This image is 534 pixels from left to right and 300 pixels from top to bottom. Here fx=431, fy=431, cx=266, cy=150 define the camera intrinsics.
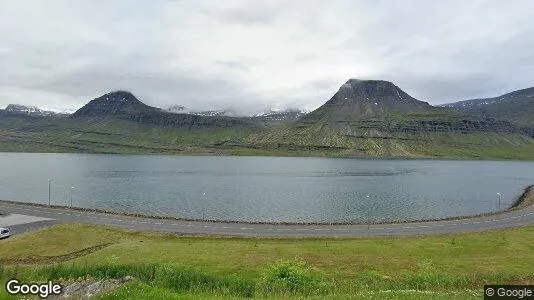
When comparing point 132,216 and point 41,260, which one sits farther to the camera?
point 132,216

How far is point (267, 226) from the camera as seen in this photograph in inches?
3701

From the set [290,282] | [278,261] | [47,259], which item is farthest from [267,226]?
[290,282]

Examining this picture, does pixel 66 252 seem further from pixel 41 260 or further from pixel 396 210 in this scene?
pixel 396 210

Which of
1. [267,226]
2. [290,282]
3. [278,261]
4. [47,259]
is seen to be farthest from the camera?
[267,226]

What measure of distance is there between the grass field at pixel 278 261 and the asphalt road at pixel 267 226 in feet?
21.4

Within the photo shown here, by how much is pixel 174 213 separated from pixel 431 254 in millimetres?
76290

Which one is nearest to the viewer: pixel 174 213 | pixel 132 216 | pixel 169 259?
pixel 169 259

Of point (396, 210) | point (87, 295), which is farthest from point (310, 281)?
point (396, 210)

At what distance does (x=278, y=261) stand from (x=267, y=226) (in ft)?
144

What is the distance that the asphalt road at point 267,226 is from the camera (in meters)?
85.8

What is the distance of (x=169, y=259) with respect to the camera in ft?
192

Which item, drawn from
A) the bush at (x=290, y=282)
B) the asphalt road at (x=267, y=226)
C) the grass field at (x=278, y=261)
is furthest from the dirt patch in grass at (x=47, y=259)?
the bush at (x=290, y=282)

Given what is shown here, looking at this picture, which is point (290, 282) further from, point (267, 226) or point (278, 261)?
point (267, 226)

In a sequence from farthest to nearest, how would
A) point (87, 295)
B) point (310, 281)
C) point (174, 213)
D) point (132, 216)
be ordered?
point (174, 213) → point (132, 216) → point (310, 281) → point (87, 295)
